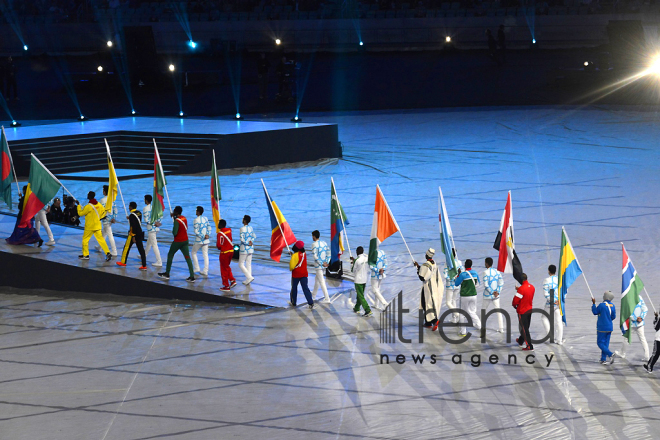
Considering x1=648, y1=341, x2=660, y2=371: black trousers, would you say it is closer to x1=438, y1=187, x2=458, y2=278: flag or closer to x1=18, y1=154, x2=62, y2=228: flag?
x1=438, y1=187, x2=458, y2=278: flag

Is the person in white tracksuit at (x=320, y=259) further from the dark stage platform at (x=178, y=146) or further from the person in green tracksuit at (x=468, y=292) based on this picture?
the dark stage platform at (x=178, y=146)

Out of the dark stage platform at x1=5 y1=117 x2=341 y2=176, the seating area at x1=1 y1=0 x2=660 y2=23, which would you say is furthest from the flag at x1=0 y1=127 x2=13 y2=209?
the seating area at x1=1 y1=0 x2=660 y2=23

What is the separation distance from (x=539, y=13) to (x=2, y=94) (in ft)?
76.7

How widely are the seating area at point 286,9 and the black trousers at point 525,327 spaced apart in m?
29.3

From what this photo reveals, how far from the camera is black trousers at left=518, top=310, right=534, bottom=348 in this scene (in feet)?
32.4

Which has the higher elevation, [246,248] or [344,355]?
[246,248]

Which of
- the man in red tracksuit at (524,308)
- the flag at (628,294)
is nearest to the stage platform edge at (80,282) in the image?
the man in red tracksuit at (524,308)

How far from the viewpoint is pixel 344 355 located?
9734 mm

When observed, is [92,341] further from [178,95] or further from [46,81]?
[46,81]

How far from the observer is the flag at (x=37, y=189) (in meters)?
13.3

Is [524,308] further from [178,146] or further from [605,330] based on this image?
[178,146]

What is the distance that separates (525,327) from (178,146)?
1376cm

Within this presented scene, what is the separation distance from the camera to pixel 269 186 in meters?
19.4

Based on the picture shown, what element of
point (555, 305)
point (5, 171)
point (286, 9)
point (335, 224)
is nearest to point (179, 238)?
point (335, 224)
